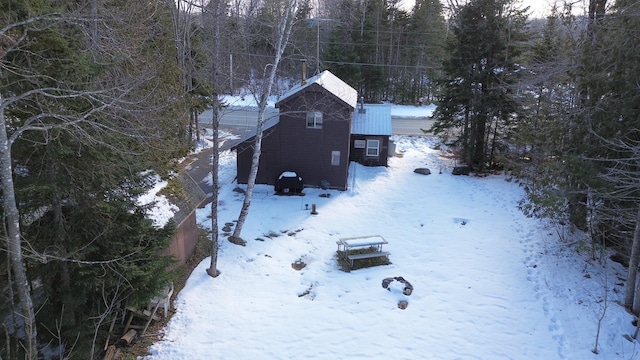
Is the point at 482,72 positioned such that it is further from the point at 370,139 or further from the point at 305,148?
the point at 305,148

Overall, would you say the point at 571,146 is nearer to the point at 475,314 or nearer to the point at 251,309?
the point at 475,314

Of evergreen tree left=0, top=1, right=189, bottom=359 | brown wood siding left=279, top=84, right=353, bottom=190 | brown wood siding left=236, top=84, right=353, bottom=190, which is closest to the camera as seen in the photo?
evergreen tree left=0, top=1, right=189, bottom=359

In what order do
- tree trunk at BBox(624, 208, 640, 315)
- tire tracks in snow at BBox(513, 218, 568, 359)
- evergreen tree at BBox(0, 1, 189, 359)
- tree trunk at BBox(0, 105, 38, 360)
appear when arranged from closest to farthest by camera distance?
tree trunk at BBox(0, 105, 38, 360) < evergreen tree at BBox(0, 1, 189, 359) < tire tracks in snow at BBox(513, 218, 568, 359) < tree trunk at BBox(624, 208, 640, 315)

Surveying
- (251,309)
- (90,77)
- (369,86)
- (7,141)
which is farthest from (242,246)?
(369,86)

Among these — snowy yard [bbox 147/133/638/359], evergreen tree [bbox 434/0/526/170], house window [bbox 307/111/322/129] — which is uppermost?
evergreen tree [bbox 434/0/526/170]

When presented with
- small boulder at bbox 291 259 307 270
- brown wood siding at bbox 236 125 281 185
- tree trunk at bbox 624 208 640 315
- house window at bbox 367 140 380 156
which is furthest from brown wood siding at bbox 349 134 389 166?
tree trunk at bbox 624 208 640 315

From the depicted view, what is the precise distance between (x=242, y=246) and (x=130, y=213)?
6.24m

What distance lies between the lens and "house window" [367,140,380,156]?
2338 centimetres

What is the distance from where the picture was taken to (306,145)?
67.1 ft

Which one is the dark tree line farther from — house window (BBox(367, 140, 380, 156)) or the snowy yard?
house window (BBox(367, 140, 380, 156))

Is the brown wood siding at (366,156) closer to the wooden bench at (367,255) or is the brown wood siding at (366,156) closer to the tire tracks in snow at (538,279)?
the tire tracks in snow at (538,279)

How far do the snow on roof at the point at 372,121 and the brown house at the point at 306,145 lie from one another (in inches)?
119

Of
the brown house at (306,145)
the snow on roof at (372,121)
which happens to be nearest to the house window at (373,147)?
the snow on roof at (372,121)

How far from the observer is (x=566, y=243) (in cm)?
1421
